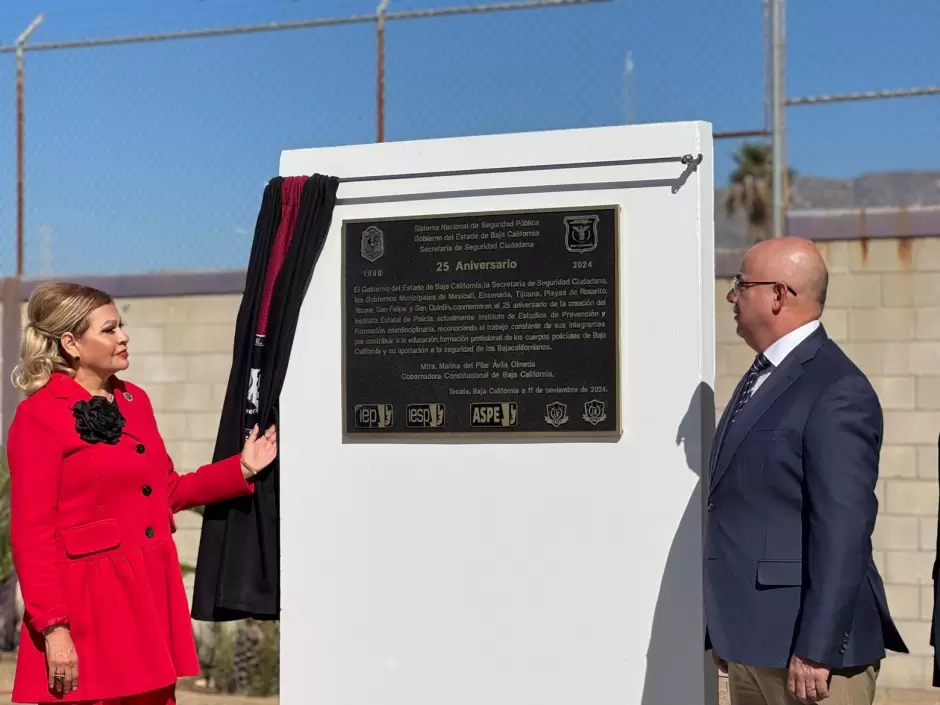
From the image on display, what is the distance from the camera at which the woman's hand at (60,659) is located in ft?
13.2

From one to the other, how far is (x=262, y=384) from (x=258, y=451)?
241 millimetres

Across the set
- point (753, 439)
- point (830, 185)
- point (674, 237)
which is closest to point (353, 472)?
point (674, 237)

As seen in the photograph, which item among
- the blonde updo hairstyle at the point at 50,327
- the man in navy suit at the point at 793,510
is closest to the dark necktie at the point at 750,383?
the man in navy suit at the point at 793,510

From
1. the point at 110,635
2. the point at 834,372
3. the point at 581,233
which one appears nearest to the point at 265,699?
Result: the point at 110,635

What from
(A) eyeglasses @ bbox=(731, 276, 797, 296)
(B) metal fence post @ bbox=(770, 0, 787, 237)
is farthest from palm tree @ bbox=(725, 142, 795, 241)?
(A) eyeglasses @ bbox=(731, 276, 797, 296)

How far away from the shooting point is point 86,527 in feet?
13.6

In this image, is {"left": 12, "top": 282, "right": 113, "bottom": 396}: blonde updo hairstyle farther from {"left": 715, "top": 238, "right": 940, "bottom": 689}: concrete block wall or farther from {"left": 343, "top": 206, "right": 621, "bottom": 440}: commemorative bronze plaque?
{"left": 715, "top": 238, "right": 940, "bottom": 689}: concrete block wall

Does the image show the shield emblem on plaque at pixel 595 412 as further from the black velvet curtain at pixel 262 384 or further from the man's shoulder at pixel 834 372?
the black velvet curtain at pixel 262 384

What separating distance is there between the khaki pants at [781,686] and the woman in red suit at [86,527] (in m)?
1.74

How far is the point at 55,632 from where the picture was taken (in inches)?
158

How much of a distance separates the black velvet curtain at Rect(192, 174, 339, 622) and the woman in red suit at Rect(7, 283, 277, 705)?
537 mm

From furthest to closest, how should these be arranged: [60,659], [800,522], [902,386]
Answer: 1. [902,386]
2. [60,659]
3. [800,522]

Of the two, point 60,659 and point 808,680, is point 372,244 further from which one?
point 808,680

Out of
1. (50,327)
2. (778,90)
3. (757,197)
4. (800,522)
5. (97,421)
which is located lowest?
(800,522)
